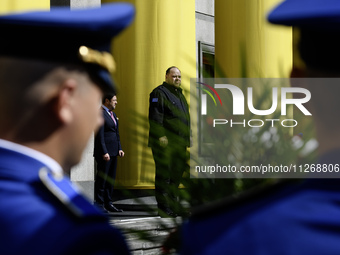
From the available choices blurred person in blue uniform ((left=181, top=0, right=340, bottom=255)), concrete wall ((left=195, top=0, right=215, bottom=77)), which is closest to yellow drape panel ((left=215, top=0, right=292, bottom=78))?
concrete wall ((left=195, top=0, right=215, bottom=77))

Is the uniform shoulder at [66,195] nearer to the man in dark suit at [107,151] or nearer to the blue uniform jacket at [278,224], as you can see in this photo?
the blue uniform jacket at [278,224]

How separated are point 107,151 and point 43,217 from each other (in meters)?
7.06

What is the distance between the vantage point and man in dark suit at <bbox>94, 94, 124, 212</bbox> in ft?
26.6

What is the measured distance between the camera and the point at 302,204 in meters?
1.20

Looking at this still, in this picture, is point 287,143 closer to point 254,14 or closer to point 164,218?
point 164,218

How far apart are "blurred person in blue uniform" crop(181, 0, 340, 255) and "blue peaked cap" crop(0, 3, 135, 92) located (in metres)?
0.32

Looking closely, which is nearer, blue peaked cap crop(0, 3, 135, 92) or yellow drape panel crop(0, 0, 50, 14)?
blue peaked cap crop(0, 3, 135, 92)

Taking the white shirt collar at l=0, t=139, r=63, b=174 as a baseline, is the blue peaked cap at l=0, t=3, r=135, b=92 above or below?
above

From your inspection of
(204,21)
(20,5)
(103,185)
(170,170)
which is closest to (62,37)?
(170,170)

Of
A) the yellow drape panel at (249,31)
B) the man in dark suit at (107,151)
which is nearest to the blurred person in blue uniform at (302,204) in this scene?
the man in dark suit at (107,151)

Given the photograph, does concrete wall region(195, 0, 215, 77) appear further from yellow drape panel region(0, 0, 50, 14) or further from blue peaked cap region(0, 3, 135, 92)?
blue peaked cap region(0, 3, 135, 92)

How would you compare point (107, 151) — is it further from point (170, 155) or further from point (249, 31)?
point (170, 155)

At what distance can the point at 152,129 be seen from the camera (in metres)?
2.43

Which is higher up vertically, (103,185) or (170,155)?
(170,155)
